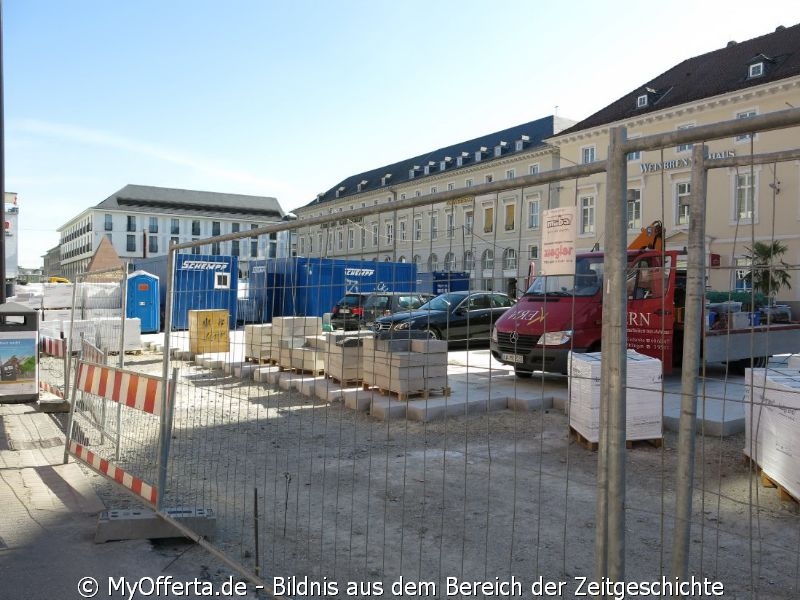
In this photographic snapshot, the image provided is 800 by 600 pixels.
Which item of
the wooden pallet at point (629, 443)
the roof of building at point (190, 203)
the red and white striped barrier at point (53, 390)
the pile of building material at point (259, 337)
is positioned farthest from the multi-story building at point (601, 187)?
the roof of building at point (190, 203)

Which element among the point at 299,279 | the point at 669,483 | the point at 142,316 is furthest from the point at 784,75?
the point at 299,279

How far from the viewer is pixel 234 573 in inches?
163

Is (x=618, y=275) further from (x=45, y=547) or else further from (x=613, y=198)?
(x=45, y=547)

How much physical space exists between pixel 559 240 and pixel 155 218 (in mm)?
103531

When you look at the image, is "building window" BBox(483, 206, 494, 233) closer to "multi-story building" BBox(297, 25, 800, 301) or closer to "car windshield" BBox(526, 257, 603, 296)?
"multi-story building" BBox(297, 25, 800, 301)

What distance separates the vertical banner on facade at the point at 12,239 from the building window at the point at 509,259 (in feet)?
81.9

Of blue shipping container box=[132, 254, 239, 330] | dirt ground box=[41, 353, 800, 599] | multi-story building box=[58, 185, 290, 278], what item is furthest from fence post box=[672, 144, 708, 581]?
multi-story building box=[58, 185, 290, 278]

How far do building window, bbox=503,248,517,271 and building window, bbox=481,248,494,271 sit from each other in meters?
0.06

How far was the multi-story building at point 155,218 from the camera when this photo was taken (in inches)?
3770

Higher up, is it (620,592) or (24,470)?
(620,592)

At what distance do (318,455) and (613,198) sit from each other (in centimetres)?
530

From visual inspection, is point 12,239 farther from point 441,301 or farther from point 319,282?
point 441,301

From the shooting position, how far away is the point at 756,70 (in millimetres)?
35312

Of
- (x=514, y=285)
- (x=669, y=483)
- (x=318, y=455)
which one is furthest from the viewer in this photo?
(x=318, y=455)
